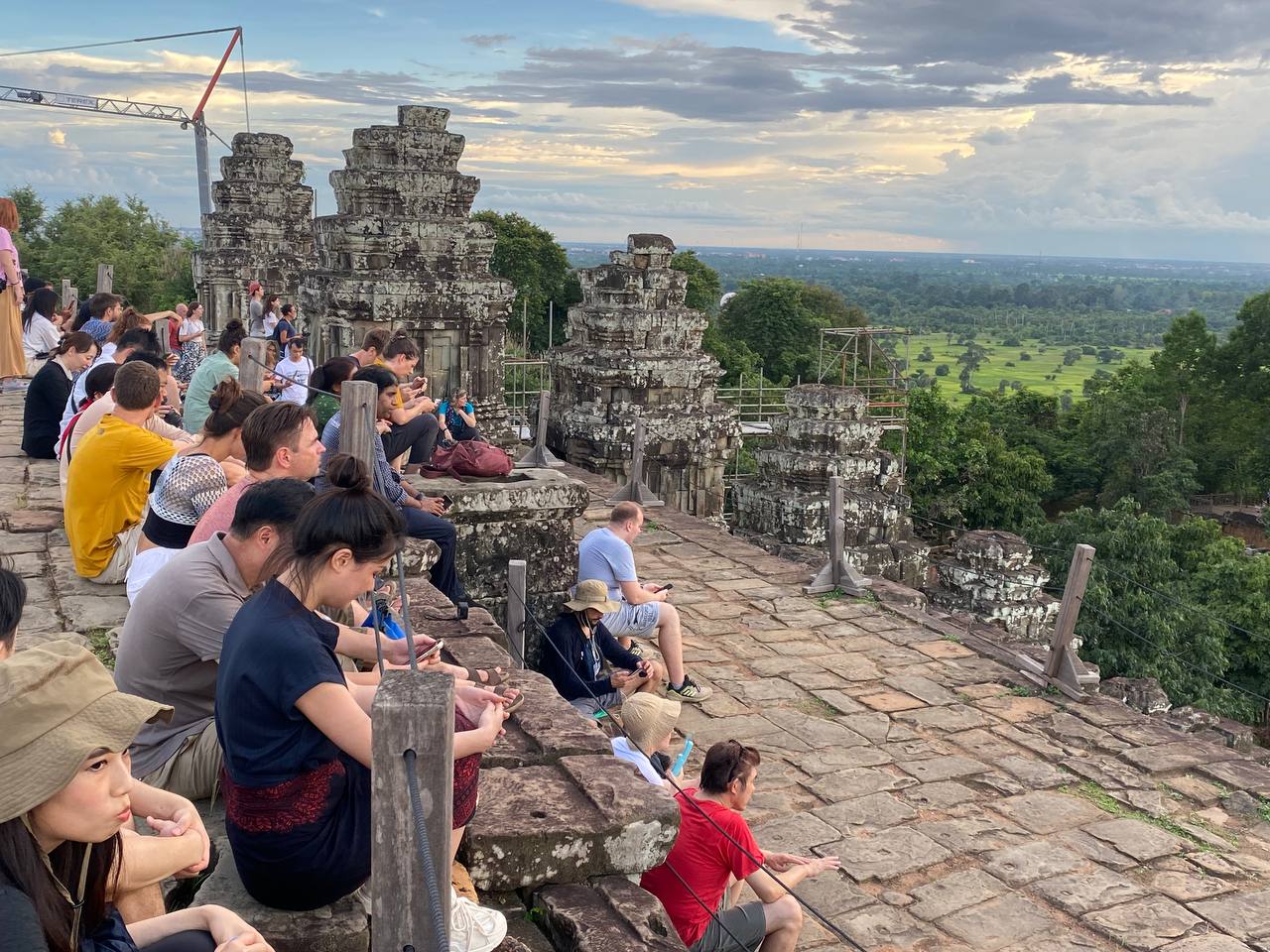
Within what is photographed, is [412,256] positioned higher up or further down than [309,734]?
higher up

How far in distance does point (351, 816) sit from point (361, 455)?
2.36 m

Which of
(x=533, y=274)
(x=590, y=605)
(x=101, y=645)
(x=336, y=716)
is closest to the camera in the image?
(x=336, y=716)

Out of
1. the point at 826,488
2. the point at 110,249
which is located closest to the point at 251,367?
the point at 826,488

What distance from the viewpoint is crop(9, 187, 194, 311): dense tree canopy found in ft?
97.5

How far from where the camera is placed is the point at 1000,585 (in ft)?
37.2

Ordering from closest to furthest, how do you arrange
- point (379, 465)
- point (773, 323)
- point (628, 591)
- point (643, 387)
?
1. point (379, 465)
2. point (628, 591)
3. point (643, 387)
4. point (773, 323)

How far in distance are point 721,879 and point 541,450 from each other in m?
8.89

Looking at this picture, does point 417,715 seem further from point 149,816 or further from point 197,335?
point 197,335

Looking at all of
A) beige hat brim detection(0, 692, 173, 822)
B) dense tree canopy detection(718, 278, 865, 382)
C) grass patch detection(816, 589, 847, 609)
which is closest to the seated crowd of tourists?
beige hat brim detection(0, 692, 173, 822)

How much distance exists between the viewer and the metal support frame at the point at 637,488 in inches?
460

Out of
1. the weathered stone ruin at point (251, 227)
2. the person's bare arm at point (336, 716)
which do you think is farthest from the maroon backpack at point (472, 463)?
the weathered stone ruin at point (251, 227)

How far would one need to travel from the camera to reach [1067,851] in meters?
5.43

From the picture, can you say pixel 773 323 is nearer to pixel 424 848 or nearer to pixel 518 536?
pixel 518 536

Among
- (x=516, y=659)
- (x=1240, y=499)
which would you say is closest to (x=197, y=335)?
(x=516, y=659)
